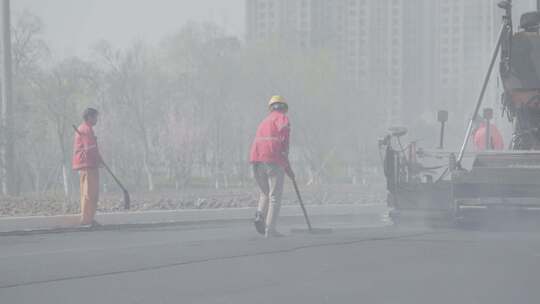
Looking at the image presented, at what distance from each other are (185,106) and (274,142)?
29823 millimetres

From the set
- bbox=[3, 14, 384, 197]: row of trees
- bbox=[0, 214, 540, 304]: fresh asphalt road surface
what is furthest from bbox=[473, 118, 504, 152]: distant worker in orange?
bbox=[3, 14, 384, 197]: row of trees

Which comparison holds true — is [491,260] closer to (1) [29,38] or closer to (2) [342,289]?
(2) [342,289]

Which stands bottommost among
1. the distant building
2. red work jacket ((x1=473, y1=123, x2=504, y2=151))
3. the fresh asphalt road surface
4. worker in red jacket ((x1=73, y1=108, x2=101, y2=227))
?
the fresh asphalt road surface

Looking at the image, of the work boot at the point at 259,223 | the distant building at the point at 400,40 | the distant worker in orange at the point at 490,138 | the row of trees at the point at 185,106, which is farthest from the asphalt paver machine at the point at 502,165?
the row of trees at the point at 185,106

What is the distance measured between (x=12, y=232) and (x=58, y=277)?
4.15 metres

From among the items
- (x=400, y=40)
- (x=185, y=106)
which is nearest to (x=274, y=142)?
(x=400, y=40)

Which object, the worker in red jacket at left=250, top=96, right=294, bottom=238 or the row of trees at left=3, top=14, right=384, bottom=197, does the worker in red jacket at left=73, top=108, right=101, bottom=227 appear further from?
the row of trees at left=3, top=14, right=384, bottom=197

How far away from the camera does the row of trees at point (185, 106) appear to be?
1347 inches

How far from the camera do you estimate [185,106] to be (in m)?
38.7

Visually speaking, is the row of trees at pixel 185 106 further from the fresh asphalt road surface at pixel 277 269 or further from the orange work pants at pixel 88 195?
the fresh asphalt road surface at pixel 277 269

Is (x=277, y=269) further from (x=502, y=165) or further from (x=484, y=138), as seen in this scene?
(x=484, y=138)

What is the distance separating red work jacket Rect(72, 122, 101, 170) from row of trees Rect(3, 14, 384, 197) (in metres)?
21.6

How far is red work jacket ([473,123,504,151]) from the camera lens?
1062 centimetres

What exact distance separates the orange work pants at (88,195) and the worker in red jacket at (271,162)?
8.21 ft
